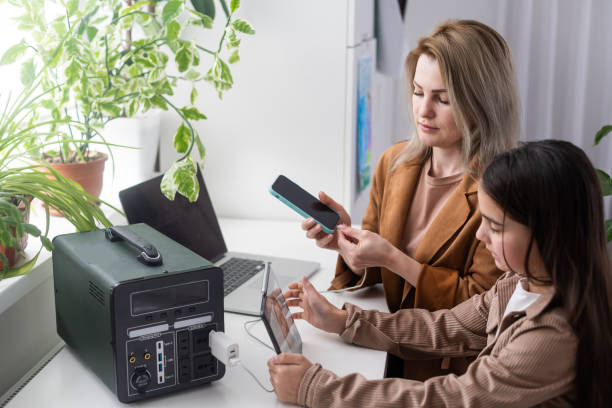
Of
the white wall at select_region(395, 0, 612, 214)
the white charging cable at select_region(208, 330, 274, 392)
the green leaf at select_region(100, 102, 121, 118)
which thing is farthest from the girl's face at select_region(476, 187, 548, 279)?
the white wall at select_region(395, 0, 612, 214)

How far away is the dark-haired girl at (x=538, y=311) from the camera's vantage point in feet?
3.10

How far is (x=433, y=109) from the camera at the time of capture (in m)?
1.47

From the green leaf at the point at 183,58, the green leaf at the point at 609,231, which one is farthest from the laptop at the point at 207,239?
the green leaf at the point at 609,231

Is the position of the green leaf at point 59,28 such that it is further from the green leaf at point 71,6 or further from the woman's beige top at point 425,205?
the woman's beige top at point 425,205

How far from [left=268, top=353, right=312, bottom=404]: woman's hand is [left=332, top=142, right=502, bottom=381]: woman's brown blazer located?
406mm

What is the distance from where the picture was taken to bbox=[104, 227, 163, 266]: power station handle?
107 centimetres

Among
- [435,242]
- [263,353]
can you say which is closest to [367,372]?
[263,353]

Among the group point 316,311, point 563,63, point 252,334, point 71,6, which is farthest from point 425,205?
point 563,63

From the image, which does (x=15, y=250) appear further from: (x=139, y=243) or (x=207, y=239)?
(x=207, y=239)

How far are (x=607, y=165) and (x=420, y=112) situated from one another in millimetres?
1479

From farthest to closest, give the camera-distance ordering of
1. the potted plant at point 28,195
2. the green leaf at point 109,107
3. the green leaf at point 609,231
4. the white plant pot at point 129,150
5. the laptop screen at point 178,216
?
the green leaf at point 609,231
the white plant pot at point 129,150
the laptop screen at point 178,216
the green leaf at point 109,107
the potted plant at point 28,195

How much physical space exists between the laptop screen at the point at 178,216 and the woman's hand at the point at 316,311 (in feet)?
1.23

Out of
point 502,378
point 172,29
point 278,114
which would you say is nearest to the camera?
point 502,378

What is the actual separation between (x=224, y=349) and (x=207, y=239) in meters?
0.63
